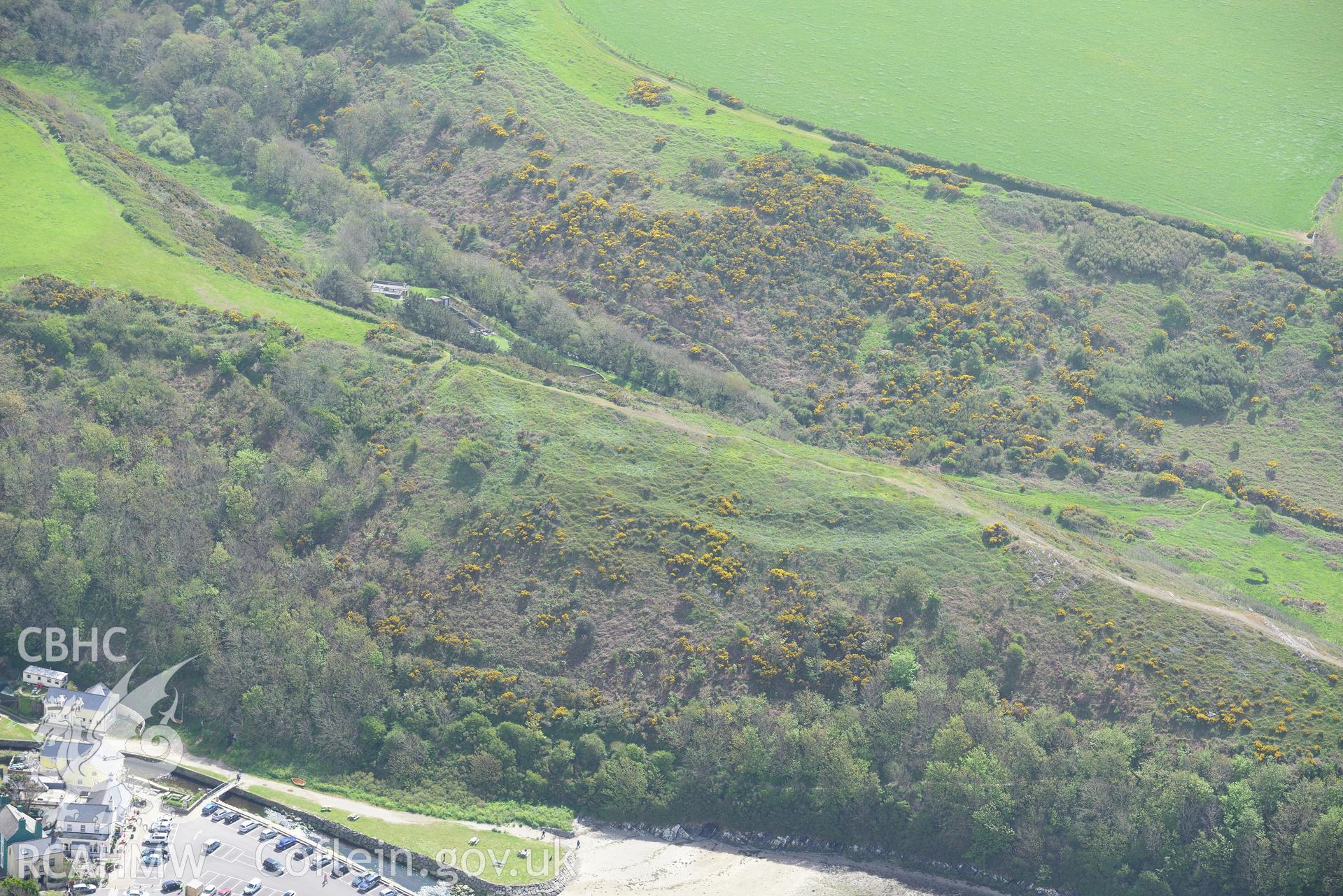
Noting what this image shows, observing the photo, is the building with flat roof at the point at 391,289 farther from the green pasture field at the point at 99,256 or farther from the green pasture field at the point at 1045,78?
the green pasture field at the point at 1045,78

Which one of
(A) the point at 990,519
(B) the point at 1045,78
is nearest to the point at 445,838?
(A) the point at 990,519

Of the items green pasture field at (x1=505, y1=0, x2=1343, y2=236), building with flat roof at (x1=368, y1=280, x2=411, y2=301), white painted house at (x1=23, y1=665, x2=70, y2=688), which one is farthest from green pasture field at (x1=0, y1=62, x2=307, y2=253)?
white painted house at (x1=23, y1=665, x2=70, y2=688)

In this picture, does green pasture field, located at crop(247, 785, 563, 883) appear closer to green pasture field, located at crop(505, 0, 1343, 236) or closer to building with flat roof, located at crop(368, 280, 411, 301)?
building with flat roof, located at crop(368, 280, 411, 301)

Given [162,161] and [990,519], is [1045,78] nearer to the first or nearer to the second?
[990,519]

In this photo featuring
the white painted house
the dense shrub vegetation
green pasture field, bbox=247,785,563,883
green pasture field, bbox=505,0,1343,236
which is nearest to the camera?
green pasture field, bbox=247,785,563,883

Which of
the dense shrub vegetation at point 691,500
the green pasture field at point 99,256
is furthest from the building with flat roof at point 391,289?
the green pasture field at point 99,256
